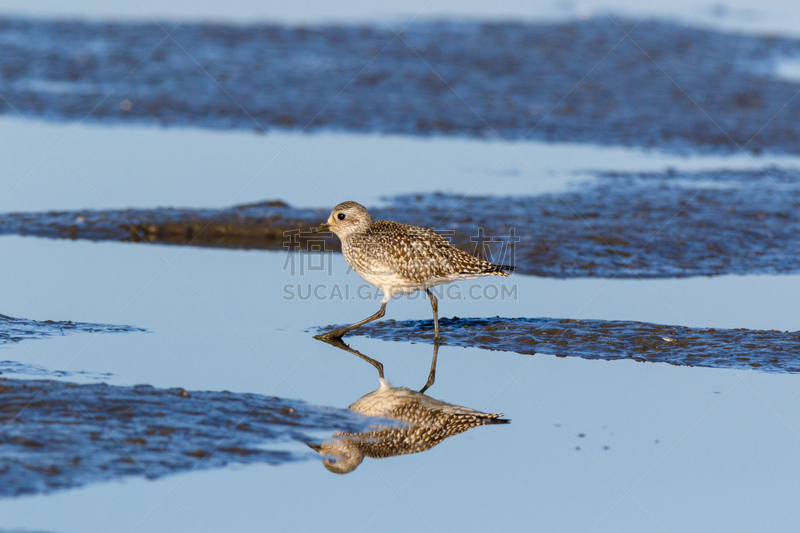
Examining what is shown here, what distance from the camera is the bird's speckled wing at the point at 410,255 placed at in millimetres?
10281

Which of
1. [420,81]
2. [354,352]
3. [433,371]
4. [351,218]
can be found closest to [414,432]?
[433,371]

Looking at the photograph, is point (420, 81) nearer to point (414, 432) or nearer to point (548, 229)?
point (548, 229)

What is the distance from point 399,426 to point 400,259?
2679mm

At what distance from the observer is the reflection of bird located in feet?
24.1

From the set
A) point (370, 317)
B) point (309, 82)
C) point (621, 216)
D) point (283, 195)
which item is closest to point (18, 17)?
point (309, 82)

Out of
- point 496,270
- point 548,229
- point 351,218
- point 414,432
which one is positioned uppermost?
point 548,229

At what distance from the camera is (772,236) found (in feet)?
49.0

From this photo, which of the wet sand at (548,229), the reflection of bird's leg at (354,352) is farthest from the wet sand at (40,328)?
the wet sand at (548,229)

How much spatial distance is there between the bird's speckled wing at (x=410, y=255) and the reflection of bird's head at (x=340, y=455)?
10.2ft

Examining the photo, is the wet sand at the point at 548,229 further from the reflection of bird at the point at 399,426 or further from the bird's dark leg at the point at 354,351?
the reflection of bird at the point at 399,426

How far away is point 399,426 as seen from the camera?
7.96 meters

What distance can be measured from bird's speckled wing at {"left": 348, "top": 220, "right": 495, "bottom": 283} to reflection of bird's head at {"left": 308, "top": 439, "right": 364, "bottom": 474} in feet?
10.2

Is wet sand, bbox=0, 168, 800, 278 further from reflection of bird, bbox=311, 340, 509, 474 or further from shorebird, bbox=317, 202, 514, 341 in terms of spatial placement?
reflection of bird, bbox=311, 340, 509, 474

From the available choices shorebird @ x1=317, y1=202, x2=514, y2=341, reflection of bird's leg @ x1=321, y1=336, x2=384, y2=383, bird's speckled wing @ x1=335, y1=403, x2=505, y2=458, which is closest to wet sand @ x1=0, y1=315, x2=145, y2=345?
reflection of bird's leg @ x1=321, y1=336, x2=384, y2=383
